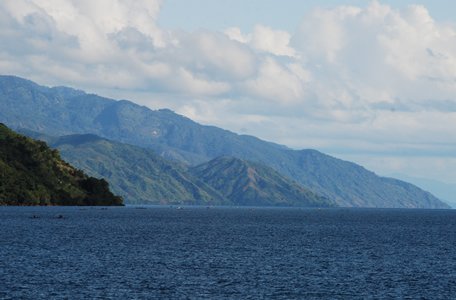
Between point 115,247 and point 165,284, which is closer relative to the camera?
point 165,284

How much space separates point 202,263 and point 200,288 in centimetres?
3234

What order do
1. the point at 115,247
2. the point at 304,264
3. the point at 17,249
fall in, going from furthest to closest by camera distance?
the point at 115,247, the point at 17,249, the point at 304,264

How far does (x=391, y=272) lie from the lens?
135375 mm

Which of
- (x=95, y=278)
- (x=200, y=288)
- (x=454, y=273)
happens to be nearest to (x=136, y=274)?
(x=95, y=278)

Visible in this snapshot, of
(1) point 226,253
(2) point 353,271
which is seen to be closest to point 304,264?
(2) point 353,271

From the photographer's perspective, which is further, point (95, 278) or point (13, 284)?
point (95, 278)

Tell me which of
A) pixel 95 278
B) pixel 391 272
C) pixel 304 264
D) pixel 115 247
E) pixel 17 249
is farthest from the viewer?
pixel 115 247

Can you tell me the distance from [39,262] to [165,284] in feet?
114

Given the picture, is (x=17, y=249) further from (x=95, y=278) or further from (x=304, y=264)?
(x=304, y=264)

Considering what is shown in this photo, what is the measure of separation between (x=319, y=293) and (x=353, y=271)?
28.4 m

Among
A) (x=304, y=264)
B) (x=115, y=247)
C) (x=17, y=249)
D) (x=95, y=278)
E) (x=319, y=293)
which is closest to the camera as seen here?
(x=319, y=293)

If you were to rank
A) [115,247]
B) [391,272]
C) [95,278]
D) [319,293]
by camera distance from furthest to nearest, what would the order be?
[115,247] < [391,272] < [95,278] < [319,293]

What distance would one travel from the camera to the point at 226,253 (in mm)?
165625

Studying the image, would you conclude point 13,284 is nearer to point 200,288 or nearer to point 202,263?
point 200,288
